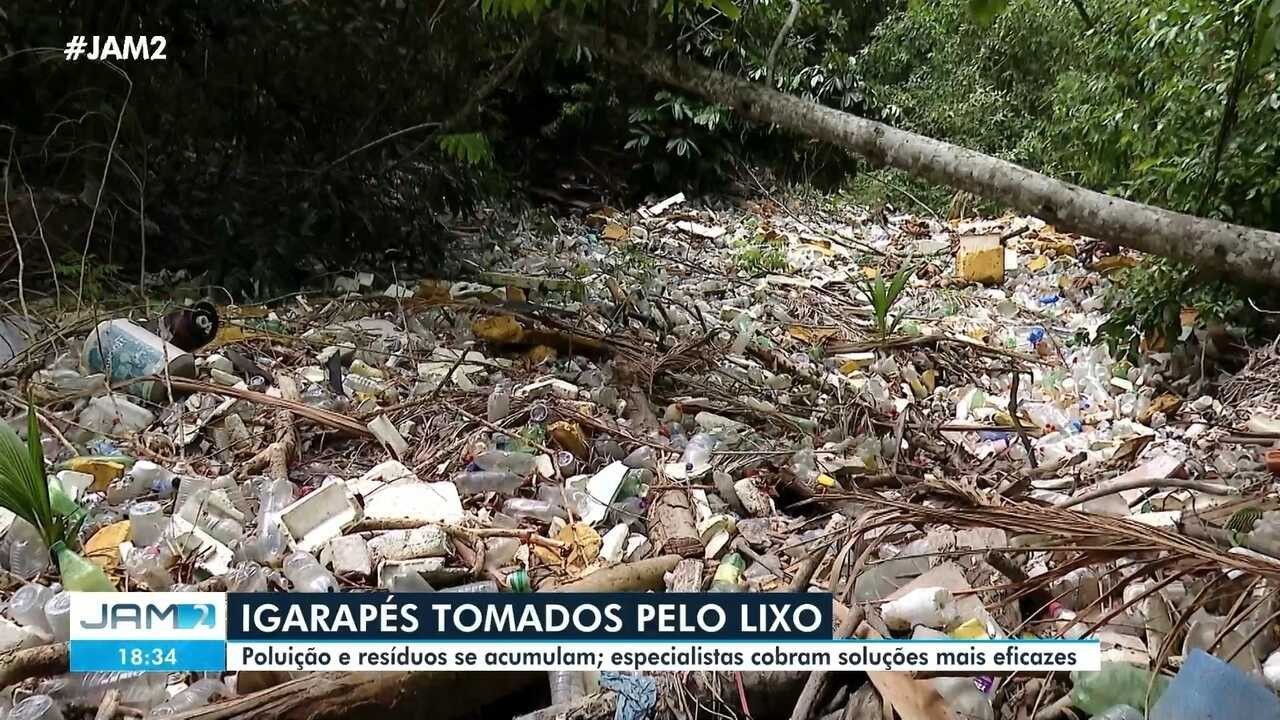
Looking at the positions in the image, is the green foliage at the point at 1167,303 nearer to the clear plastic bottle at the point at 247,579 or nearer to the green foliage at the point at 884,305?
the green foliage at the point at 884,305

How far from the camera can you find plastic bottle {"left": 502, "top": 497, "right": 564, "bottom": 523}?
1715 mm

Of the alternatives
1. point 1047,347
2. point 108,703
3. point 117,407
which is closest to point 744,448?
point 108,703

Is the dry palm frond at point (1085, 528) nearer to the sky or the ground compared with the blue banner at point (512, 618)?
nearer to the sky

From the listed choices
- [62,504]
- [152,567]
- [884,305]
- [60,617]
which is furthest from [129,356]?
[884,305]

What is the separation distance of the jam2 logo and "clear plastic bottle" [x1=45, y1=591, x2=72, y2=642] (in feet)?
0.23

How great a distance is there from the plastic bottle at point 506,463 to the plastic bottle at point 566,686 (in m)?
0.69

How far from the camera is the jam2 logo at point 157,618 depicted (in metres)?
1.19

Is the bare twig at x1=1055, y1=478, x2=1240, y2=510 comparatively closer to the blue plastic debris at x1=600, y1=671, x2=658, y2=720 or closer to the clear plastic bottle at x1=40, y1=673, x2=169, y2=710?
the blue plastic debris at x1=600, y1=671, x2=658, y2=720

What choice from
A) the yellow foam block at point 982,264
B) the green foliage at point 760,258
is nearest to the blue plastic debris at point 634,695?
the green foliage at point 760,258

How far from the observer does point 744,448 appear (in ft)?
6.80

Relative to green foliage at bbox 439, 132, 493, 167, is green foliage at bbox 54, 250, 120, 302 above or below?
below

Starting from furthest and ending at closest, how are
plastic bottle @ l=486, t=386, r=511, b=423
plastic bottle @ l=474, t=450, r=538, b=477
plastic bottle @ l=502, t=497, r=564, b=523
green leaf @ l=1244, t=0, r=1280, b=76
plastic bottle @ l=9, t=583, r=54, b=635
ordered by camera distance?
1. plastic bottle @ l=486, t=386, r=511, b=423
2. plastic bottle @ l=474, t=450, r=538, b=477
3. plastic bottle @ l=502, t=497, r=564, b=523
4. plastic bottle @ l=9, t=583, r=54, b=635
5. green leaf @ l=1244, t=0, r=1280, b=76

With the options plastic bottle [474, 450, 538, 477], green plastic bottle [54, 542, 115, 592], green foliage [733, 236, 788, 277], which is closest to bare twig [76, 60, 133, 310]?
green plastic bottle [54, 542, 115, 592]

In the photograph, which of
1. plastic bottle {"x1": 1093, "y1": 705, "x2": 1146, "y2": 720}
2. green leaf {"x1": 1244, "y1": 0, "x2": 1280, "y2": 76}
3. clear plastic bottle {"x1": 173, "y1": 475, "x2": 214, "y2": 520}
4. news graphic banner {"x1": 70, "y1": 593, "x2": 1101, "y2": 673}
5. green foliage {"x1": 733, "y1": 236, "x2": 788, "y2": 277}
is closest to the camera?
green leaf {"x1": 1244, "y1": 0, "x2": 1280, "y2": 76}
